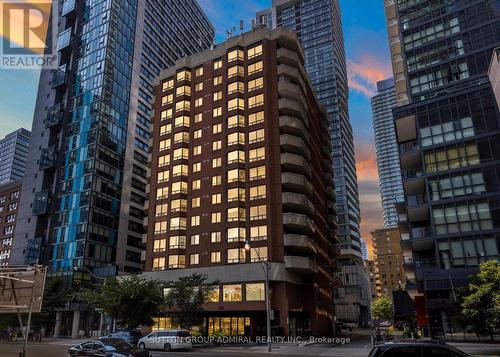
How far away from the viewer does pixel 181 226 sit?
225 feet

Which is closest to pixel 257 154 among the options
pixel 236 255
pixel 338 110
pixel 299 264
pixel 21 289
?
→ pixel 236 255

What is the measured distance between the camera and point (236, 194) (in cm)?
6425

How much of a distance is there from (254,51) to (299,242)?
1382 inches

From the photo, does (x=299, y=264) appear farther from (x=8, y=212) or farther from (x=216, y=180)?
(x=8, y=212)

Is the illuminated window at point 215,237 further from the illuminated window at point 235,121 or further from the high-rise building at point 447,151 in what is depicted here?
the high-rise building at point 447,151

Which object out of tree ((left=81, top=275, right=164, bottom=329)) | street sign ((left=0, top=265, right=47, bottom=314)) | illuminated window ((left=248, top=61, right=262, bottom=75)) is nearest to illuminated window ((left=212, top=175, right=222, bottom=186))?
illuminated window ((left=248, top=61, right=262, bottom=75))

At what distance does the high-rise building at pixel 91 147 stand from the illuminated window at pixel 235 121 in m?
37.0

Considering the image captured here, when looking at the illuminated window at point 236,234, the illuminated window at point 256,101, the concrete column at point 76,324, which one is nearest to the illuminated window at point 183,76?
the illuminated window at point 256,101

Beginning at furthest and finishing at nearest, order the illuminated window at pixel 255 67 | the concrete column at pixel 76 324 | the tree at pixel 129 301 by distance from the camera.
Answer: the concrete column at pixel 76 324, the illuminated window at pixel 255 67, the tree at pixel 129 301

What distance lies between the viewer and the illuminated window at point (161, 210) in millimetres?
71250

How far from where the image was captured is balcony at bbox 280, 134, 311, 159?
65.6 metres

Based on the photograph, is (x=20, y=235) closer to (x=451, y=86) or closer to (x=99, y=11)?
(x=99, y=11)

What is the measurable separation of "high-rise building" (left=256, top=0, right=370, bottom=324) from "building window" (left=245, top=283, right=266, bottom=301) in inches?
3562

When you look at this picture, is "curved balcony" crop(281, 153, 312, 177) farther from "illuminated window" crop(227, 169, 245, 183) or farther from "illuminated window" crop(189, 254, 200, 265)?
"illuminated window" crop(189, 254, 200, 265)
